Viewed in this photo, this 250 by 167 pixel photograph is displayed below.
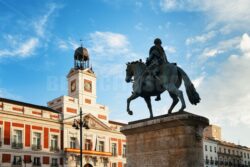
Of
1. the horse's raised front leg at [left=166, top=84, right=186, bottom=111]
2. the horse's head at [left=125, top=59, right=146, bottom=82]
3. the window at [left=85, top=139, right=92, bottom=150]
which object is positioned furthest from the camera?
the window at [left=85, top=139, right=92, bottom=150]

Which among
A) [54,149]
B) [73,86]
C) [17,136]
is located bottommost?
[54,149]

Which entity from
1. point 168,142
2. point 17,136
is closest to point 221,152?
point 17,136

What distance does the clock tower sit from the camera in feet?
170

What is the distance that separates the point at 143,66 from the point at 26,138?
111ft

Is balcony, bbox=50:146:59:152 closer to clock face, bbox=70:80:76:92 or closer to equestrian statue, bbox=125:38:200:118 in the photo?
clock face, bbox=70:80:76:92

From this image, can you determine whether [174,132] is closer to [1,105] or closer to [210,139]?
[1,105]

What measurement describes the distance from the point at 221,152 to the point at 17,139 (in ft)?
154

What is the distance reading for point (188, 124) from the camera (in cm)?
1059

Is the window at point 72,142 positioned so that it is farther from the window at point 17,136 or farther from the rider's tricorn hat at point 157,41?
the rider's tricorn hat at point 157,41

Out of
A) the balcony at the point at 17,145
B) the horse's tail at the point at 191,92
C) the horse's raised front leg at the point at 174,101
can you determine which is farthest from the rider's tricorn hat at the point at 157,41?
the balcony at the point at 17,145

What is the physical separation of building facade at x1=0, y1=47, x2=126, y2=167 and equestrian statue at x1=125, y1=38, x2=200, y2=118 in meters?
31.8

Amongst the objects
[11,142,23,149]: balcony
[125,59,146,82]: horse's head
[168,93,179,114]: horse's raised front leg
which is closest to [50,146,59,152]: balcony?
[11,142,23,149]: balcony

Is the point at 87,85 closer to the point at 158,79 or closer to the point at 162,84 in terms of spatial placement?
the point at 158,79

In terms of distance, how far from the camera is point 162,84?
11859mm
